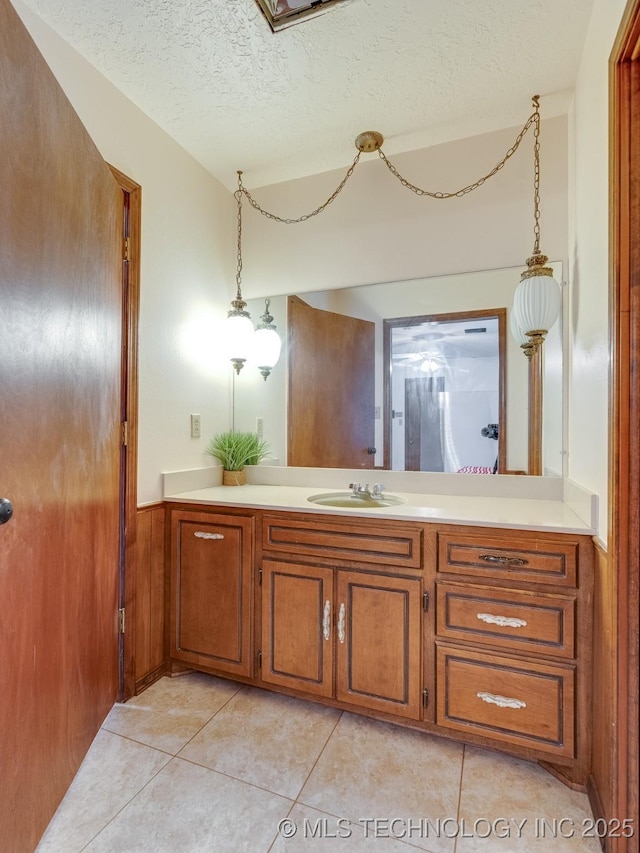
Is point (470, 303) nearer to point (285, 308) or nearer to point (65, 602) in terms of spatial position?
point (285, 308)

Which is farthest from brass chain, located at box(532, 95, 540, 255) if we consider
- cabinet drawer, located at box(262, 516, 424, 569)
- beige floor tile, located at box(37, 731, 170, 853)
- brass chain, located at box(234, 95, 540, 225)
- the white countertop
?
beige floor tile, located at box(37, 731, 170, 853)

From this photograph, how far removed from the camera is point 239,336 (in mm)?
2355

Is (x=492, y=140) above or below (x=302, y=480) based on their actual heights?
above

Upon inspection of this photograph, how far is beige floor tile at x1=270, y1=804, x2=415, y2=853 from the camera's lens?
117cm

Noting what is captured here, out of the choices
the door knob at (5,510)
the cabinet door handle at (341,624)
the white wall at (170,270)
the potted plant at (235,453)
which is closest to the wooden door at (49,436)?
the door knob at (5,510)

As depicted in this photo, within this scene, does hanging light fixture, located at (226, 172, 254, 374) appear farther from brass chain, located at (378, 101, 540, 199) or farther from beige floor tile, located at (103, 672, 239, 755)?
beige floor tile, located at (103, 672, 239, 755)

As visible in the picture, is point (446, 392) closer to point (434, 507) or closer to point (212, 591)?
point (434, 507)

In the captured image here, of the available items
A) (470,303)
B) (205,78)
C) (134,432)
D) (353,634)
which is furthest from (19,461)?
(470,303)

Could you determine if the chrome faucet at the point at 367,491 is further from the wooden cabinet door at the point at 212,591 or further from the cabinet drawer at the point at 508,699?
the cabinet drawer at the point at 508,699

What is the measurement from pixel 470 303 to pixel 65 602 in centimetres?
205

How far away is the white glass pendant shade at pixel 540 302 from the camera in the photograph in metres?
1.79

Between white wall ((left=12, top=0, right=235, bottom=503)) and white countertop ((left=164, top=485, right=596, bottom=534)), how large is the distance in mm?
335

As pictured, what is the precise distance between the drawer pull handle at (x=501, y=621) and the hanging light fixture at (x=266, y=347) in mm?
1633

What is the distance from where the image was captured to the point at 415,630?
1557 mm
